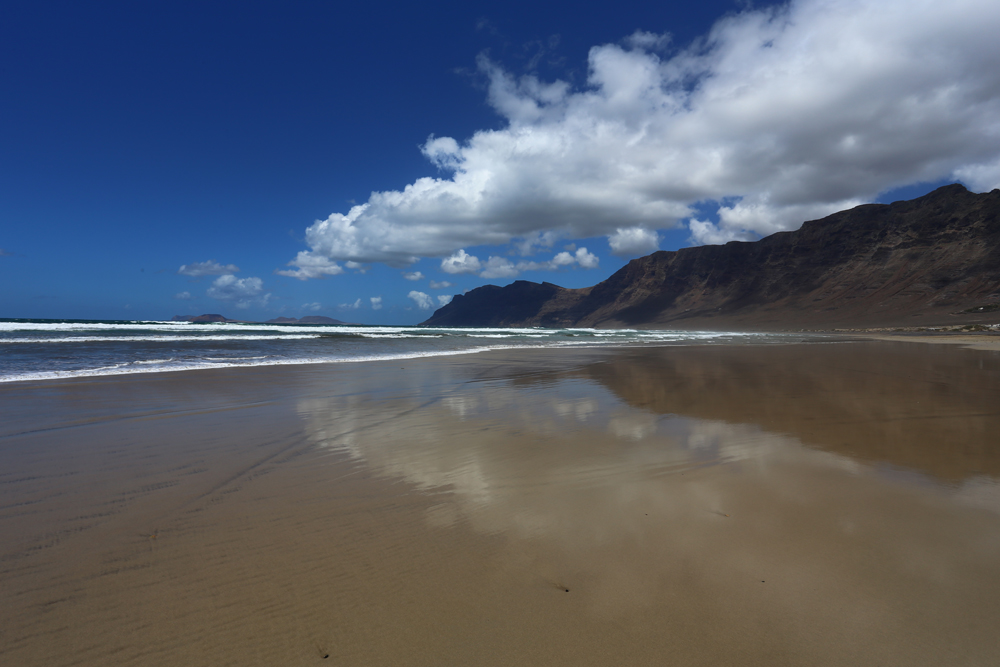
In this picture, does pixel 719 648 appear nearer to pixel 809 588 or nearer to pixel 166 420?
pixel 809 588

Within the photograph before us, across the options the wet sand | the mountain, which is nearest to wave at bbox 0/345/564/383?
the wet sand

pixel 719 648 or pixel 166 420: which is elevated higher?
pixel 166 420

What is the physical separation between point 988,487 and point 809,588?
2.78m

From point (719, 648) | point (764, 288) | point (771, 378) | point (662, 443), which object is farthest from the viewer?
point (764, 288)

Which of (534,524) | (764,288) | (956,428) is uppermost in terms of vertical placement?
(764,288)

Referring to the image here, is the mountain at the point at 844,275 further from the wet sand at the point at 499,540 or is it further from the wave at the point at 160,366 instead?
the wave at the point at 160,366

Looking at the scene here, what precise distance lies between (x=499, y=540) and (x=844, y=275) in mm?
120270

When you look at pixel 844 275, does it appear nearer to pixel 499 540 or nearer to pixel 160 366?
pixel 160 366

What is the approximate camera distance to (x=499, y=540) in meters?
2.72

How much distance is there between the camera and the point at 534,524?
2928 mm

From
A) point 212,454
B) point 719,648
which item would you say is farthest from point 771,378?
point 212,454

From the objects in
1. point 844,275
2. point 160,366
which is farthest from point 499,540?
point 844,275

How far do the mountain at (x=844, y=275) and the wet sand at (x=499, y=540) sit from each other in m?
69.8

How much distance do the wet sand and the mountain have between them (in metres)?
69.8
